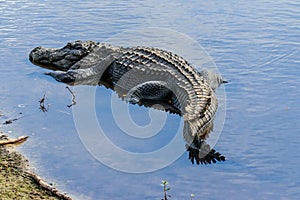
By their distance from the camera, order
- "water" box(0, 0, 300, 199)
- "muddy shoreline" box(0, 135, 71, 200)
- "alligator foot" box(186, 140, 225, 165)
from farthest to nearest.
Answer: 1. "alligator foot" box(186, 140, 225, 165)
2. "water" box(0, 0, 300, 199)
3. "muddy shoreline" box(0, 135, 71, 200)

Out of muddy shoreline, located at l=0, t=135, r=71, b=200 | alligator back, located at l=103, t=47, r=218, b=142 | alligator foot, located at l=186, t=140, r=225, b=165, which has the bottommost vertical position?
muddy shoreline, located at l=0, t=135, r=71, b=200

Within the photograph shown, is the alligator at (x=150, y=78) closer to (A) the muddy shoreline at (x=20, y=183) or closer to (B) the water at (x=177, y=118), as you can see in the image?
(B) the water at (x=177, y=118)

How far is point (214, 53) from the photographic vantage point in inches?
311

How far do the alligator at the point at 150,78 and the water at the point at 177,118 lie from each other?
→ 242 millimetres

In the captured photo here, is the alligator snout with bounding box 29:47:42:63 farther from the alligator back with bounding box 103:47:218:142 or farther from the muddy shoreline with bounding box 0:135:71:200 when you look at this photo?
the muddy shoreline with bounding box 0:135:71:200

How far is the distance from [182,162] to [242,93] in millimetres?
2044

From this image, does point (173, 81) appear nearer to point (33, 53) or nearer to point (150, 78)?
point (150, 78)

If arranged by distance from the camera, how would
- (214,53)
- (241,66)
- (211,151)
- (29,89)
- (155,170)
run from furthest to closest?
(214,53), (241,66), (29,89), (211,151), (155,170)

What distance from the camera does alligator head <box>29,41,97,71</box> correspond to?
310 inches

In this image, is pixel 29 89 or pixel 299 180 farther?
pixel 29 89

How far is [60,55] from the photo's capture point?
7898 mm

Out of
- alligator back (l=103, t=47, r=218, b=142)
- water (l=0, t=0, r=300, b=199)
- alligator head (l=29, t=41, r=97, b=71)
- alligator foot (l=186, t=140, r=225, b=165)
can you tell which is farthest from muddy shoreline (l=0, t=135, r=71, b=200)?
alligator head (l=29, t=41, r=97, b=71)

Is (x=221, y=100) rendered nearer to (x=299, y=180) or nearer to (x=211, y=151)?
(x=211, y=151)

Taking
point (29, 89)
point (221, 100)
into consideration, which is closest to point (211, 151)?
point (221, 100)
